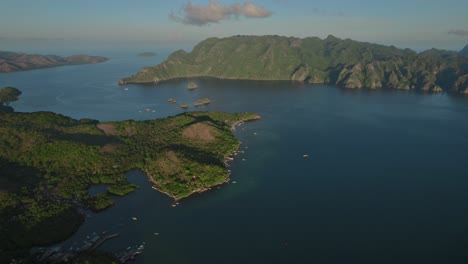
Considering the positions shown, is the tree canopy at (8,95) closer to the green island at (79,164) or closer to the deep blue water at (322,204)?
the green island at (79,164)

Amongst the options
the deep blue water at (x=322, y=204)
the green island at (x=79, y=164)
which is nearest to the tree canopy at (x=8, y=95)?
the green island at (x=79, y=164)

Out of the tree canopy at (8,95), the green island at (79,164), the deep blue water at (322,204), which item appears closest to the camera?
the deep blue water at (322,204)

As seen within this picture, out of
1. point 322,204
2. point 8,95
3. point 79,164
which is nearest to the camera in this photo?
point 322,204

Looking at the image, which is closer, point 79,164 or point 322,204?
point 322,204

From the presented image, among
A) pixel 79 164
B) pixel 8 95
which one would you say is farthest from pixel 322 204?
pixel 8 95

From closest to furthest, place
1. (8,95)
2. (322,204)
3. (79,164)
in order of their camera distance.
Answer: (322,204), (79,164), (8,95)

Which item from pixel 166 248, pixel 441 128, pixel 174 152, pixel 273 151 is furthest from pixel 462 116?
pixel 166 248

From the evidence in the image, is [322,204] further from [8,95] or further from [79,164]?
[8,95]
